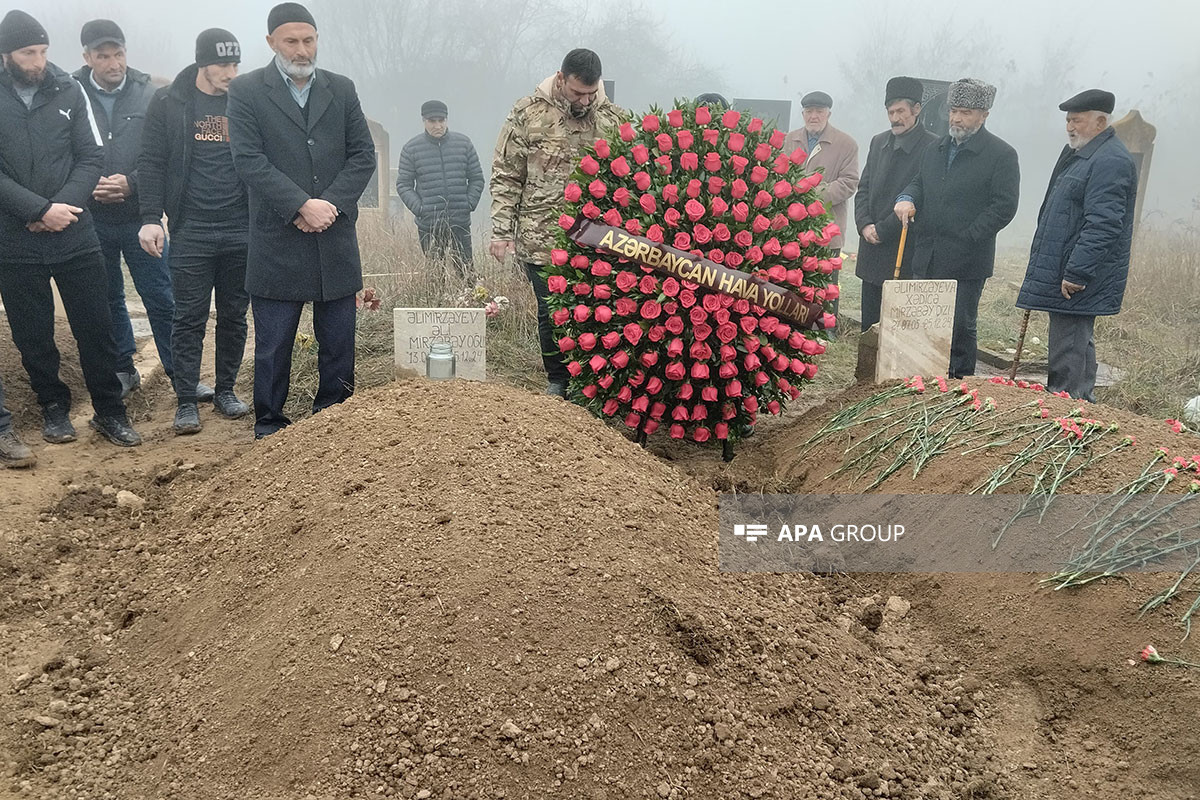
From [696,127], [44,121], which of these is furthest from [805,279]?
[44,121]

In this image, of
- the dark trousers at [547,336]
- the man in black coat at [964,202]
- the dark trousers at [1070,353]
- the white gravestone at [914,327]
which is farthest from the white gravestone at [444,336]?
the dark trousers at [1070,353]

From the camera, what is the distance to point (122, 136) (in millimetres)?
4773

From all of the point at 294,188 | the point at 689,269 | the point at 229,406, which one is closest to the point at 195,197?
the point at 294,188

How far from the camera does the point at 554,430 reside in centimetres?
311

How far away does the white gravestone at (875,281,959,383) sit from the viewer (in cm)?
419

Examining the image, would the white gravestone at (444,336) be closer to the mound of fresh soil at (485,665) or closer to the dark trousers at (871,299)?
the mound of fresh soil at (485,665)

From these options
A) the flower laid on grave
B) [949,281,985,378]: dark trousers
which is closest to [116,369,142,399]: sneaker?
the flower laid on grave

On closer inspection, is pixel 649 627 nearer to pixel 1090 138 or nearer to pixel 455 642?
pixel 455 642

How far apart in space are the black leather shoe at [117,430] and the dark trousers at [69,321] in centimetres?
4

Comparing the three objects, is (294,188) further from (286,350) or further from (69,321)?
(69,321)

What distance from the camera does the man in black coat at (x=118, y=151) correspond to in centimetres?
470

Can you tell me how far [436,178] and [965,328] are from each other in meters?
4.73

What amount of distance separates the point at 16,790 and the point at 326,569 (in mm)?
817

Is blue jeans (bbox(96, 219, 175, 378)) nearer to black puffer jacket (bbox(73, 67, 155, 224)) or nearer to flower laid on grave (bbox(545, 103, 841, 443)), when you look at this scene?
black puffer jacket (bbox(73, 67, 155, 224))
